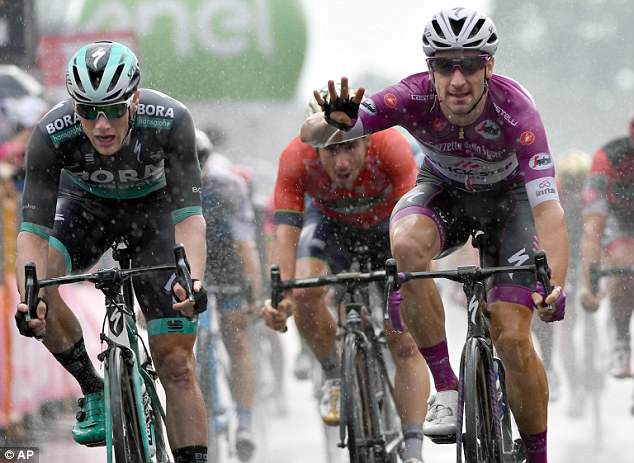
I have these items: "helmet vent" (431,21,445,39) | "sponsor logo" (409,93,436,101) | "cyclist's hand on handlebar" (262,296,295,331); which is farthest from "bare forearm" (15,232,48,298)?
"helmet vent" (431,21,445,39)

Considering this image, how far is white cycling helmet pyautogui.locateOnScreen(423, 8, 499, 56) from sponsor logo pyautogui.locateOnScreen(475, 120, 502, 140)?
1.10ft

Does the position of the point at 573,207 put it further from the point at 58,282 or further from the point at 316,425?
the point at 58,282

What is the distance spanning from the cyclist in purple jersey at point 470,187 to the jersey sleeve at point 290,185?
1.33 meters

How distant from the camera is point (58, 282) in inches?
246

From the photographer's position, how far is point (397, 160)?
8477mm

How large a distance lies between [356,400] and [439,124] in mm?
1499

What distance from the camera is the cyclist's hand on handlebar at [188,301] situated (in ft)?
20.7

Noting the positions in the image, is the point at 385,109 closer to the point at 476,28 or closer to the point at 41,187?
the point at 476,28

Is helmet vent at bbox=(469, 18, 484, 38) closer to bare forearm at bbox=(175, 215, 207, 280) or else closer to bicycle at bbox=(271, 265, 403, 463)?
bicycle at bbox=(271, 265, 403, 463)

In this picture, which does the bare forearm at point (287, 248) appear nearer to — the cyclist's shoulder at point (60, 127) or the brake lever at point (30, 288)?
the cyclist's shoulder at point (60, 127)

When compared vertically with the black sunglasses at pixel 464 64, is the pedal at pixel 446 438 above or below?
below

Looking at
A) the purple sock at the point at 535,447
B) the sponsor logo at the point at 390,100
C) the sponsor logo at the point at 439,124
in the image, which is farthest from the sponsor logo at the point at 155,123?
the purple sock at the point at 535,447

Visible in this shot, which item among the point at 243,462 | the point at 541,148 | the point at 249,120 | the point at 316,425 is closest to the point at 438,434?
the point at 541,148

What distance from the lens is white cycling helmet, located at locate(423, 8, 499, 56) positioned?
6.75m
